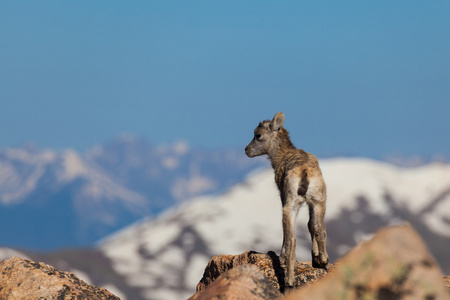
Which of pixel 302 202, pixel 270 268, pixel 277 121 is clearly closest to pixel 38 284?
pixel 270 268

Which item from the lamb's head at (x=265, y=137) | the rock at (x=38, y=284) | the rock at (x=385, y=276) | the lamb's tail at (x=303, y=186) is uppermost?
the lamb's head at (x=265, y=137)

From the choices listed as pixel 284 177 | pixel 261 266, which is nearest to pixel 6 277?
pixel 261 266

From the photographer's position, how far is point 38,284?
20.4 metres

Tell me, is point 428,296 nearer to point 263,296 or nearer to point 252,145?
point 263,296

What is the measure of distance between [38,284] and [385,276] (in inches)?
521

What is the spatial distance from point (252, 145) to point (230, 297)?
45.3 feet

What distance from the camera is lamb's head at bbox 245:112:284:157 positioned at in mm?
26281

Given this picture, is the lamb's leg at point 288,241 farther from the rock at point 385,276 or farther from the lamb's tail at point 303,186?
the rock at point 385,276

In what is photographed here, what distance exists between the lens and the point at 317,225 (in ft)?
68.3

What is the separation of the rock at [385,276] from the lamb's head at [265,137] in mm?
14792

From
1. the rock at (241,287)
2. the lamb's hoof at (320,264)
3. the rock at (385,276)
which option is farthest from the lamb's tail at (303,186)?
the rock at (385,276)

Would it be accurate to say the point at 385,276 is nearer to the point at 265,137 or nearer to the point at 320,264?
the point at 320,264

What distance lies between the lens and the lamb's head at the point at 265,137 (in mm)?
26281

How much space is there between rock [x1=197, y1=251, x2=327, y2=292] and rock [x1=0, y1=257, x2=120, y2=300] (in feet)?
12.8
